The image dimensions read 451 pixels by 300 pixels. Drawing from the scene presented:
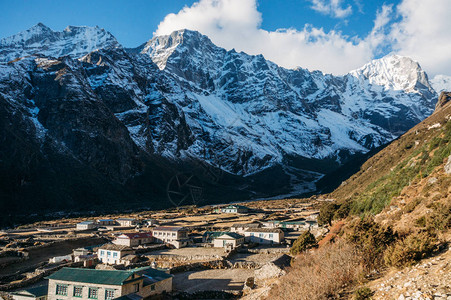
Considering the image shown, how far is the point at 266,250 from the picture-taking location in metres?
46.5

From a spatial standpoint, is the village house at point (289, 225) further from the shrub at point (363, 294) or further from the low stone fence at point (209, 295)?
the shrub at point (363, 294)

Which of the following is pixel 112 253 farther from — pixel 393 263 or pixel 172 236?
pixel 393 263

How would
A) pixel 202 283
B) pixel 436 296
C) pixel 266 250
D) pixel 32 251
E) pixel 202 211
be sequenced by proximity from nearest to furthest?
pixel 436 296 → pixel 202 283 → pixel 266 250 → pixel 32 251 → pixel 202 211

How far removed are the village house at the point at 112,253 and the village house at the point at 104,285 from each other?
1437 centimetres

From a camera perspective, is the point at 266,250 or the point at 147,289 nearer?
the point at 147,289

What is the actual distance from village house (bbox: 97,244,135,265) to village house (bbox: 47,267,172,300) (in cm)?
1437

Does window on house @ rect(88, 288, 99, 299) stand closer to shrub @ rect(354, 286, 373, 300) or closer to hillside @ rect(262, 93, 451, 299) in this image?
hillside @ rect(262, 93, 451, 299)

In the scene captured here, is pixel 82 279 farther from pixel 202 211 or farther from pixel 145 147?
pixel 145 147

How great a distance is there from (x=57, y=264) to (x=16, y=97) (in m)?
138

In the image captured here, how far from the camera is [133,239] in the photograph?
53.0m

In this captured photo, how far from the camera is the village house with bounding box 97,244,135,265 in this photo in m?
43.2

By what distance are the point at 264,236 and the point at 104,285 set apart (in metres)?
32.3

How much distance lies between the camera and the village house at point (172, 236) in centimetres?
5400

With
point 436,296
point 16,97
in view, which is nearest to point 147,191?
point 16,97
